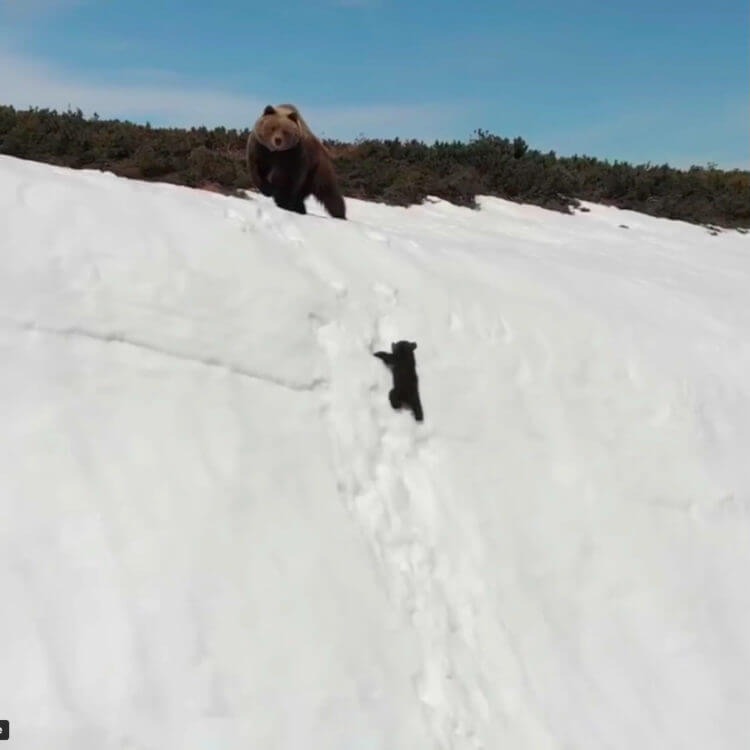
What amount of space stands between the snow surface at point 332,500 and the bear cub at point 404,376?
3.5 inches

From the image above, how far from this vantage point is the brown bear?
716 cm

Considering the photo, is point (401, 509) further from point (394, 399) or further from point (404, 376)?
point (404, 376)

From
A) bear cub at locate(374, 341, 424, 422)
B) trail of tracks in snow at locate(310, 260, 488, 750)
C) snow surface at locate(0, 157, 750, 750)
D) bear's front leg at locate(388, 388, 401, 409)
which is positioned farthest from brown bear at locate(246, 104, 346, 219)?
bear's front leg at locate(388, 388, 401, 409)

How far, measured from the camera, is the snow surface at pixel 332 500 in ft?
10.7

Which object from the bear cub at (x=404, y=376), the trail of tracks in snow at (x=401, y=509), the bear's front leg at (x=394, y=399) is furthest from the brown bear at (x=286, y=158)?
the bear's front leg at (x=394, y=399)

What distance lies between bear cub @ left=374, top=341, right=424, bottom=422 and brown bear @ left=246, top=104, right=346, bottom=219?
9.14ft

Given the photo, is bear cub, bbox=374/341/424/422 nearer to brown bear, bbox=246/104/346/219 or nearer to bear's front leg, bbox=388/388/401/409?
bear's front leg, bbox=388/388/401/409

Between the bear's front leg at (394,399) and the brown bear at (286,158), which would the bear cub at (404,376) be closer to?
the bear's front leg at (394,399)

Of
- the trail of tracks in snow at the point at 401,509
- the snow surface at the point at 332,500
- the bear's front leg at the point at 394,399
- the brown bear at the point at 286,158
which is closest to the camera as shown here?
the snow surface at the point at 332,500

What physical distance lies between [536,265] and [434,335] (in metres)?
2.42

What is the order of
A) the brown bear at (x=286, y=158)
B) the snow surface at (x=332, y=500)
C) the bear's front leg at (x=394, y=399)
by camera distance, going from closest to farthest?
the snow surface at (x=332, y=500) → the bear's front leg at (x=394, y=399) → the brown bear at (x=286, y=158)

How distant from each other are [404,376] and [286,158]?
3.21m

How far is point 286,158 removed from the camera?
734 cm

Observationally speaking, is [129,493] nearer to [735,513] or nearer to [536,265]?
[735,513]
